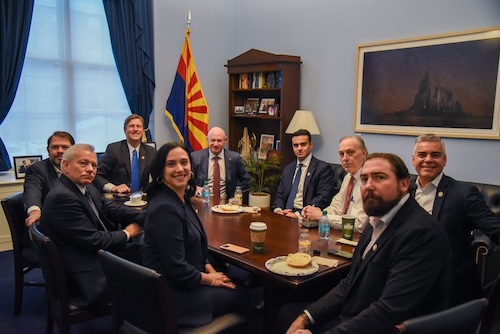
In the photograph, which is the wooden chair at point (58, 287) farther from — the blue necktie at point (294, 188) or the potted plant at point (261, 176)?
the potted plant at point (261, 176)

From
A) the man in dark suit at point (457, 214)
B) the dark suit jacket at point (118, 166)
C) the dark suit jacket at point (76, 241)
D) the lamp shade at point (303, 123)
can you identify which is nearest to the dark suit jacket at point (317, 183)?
the lamp shade at point (303, 123)

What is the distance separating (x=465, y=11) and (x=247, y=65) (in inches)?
91.0

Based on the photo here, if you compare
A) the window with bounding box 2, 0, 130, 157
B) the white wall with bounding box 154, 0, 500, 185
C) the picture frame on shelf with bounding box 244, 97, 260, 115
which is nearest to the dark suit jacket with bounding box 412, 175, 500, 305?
the white wall with bounding box 154, 0, 500, 185

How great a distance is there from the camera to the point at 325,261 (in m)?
1.95

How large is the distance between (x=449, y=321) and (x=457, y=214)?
1.17 m

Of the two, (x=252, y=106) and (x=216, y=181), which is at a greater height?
(x=252, y=106)

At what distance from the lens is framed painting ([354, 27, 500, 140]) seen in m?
3.44

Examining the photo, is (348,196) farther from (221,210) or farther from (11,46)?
(11,46)

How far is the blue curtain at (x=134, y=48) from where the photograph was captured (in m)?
4.62

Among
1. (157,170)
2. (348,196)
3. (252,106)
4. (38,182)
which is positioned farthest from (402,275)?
(252,106)

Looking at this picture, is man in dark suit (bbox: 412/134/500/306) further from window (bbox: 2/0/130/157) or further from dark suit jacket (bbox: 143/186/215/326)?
window (bbox: 2/0/130/157)

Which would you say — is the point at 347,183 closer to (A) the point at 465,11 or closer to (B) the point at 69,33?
(A) the point at 465,11

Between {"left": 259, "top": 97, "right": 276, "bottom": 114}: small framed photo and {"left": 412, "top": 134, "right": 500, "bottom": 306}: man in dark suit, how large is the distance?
2.69 meters

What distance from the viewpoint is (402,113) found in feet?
13.1
